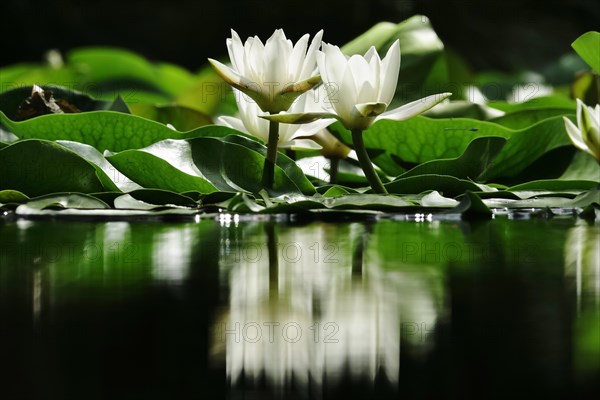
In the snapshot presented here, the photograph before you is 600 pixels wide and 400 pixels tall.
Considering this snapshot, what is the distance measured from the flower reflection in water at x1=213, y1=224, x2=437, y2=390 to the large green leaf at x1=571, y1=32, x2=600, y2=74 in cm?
58

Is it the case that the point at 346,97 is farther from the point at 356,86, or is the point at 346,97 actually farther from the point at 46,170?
the point at 46,170

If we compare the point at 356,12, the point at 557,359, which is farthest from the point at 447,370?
the point at 356,12

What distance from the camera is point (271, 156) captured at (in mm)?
1100

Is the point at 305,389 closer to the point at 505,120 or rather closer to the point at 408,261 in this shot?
the point at 408,261

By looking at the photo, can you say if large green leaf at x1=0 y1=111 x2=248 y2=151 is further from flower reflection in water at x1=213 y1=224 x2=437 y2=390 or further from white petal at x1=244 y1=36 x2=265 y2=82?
flower reflection in water at x1=213 y1=224 x2=437 y2=390

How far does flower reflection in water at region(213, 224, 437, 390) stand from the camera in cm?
43

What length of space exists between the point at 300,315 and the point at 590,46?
0.85 m

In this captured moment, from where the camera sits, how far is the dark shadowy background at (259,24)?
17.1ft

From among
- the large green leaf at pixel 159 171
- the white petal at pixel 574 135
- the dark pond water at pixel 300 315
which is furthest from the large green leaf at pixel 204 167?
the white petal at pixel 574 135

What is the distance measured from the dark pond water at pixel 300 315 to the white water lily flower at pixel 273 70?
0.72ft

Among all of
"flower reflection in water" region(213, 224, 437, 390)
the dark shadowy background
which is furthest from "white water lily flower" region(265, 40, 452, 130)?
the dark shadowy background

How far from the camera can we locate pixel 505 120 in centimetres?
145

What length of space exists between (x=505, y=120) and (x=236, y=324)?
1.04 m

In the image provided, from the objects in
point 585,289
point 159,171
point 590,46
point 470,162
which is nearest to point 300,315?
point 585,289
